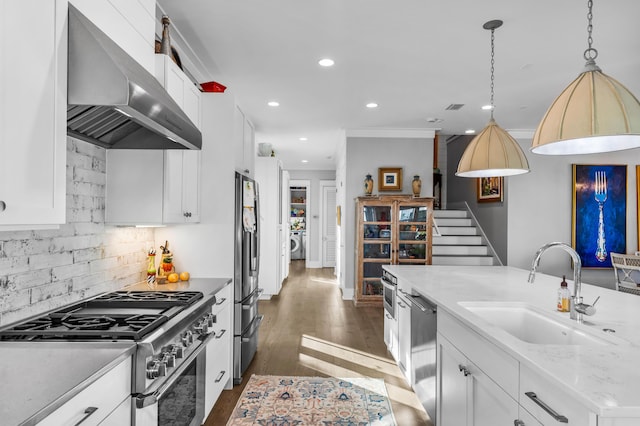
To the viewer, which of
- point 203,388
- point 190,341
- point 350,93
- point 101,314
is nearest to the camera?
point 101,314

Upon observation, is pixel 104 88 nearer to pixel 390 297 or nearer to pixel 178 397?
pixel 178 397

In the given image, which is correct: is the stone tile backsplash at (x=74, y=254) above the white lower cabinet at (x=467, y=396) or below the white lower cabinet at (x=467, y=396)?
above

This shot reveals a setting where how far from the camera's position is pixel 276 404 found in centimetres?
283

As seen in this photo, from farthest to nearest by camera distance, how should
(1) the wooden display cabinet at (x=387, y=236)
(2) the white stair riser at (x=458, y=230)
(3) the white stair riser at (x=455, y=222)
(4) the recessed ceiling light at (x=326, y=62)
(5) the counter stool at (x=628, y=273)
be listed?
(3) the white stair riser at (x=455, y=222), (2) the white stair riser at (x=458, y=230), (1) the wooden display cabinet at (x=387, y=236), (5) the counter stool at (x=628, y=273), (4) the recessed ceiling light at (x=326, y=62)

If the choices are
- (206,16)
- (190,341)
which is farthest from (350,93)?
(190,341)

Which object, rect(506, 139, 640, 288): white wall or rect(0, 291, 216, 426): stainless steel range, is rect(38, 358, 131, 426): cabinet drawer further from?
rect(506, 139, 640, 288): white wall

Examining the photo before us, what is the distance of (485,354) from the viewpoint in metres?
1.61

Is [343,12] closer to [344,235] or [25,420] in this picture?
[25,420]

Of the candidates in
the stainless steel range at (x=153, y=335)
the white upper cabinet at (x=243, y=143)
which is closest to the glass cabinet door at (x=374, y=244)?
the white upper cabinet at (x=243, y=143)

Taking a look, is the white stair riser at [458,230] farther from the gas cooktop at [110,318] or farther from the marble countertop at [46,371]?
the marble countertop at [46,371]

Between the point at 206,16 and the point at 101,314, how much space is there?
2.06 metres

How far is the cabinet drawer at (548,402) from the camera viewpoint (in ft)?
3.38

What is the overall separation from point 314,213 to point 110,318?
346 inches

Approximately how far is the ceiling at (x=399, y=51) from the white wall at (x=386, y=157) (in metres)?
0.97
